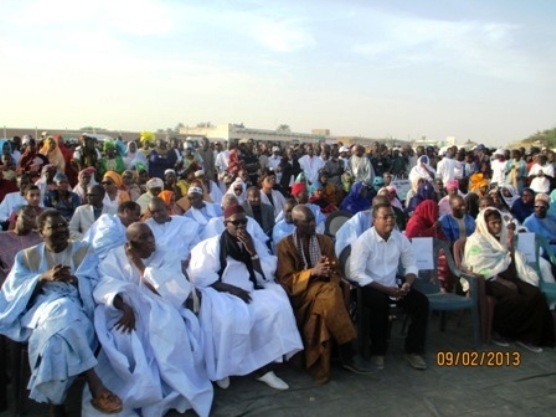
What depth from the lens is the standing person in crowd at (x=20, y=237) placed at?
4633mm

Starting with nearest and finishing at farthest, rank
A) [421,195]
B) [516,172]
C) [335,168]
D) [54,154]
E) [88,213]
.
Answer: [88,213] → [421,195] → [54,154] → [516,172] → [335,168]

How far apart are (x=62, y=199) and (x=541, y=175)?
975 cm

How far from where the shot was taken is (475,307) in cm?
533

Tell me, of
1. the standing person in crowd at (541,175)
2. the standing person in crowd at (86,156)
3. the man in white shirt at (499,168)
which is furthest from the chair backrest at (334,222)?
the man in white shirt at (499,168)

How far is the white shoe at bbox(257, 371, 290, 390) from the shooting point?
4367 millimetres

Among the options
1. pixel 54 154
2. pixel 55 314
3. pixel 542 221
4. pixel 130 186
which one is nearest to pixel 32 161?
pixel 54 154

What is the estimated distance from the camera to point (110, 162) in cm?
1066

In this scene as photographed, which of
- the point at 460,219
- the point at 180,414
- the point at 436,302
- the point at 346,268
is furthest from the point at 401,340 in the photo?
the point at 180,414

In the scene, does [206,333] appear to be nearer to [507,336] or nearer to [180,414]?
[180,414]

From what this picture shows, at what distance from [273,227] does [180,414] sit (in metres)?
3.56

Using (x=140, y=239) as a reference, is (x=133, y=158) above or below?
above

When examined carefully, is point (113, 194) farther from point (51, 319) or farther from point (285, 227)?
point (51, 319)

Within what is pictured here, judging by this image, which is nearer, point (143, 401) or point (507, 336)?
point (143, 401)
